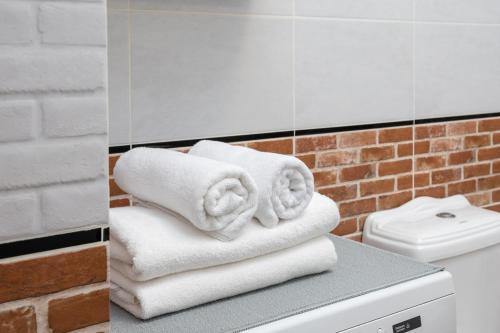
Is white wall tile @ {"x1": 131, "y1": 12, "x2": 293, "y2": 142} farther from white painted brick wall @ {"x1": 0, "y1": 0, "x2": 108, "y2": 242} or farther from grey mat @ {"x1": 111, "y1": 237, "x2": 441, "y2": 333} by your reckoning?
white painted brick wall @ {"x1": 0, "y1": 0, "x2": 108, "y2": 242}

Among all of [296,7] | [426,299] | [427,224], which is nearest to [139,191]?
[426,299]

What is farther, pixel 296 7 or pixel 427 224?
pixel 427 224

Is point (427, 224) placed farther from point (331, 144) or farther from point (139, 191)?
point (139, 191)

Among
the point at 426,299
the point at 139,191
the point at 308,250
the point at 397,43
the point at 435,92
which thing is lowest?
the point at 426,299

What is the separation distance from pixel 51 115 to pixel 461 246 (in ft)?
4.74

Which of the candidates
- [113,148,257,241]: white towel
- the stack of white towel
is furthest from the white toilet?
[113,148,257,241]: white towel

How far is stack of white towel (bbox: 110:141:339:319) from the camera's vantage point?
121 cm

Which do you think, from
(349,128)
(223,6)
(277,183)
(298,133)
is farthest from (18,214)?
(349,128)

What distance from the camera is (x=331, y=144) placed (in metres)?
2.02

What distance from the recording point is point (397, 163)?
222 centimetres

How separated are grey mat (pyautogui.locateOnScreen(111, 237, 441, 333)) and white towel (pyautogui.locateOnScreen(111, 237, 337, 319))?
0.06 ft

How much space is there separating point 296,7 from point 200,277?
0.95m

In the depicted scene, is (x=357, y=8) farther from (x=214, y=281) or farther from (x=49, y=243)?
(x=49, y=243)

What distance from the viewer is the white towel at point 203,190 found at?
3.99 ft
